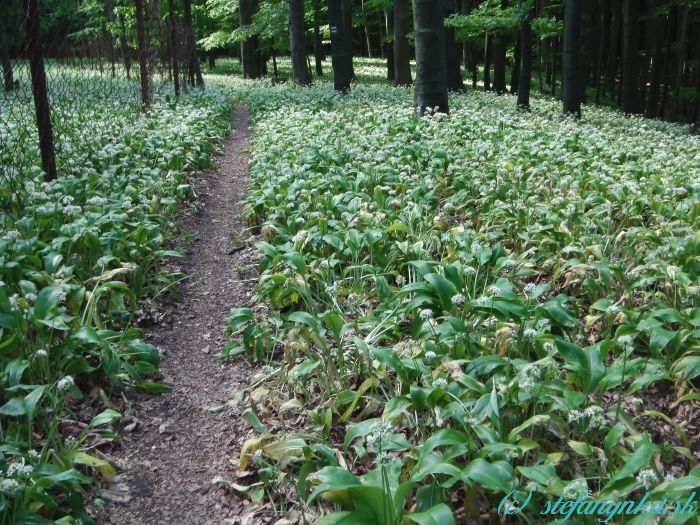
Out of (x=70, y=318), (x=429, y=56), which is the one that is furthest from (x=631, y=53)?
(x=70, y=318)

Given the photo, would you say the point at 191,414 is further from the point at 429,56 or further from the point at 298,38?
the point at 298,38

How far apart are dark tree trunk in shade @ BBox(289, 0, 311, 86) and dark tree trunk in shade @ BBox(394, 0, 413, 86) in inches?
120

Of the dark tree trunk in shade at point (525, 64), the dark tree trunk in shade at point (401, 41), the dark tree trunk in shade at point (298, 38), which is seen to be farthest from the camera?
the dark tree trunk in shade at point (298, 38)

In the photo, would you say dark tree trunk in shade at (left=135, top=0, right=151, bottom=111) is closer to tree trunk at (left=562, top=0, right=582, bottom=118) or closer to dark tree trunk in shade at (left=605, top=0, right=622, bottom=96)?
tree trunk at (left=562, top=0, right=582, bottom=118)

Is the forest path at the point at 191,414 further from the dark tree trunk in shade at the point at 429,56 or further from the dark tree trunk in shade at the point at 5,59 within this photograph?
the dark tree trunk in shade at the point at 429,56

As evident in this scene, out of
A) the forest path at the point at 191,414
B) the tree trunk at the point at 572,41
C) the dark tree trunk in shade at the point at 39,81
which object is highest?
the tree trunk at the point at 572,41

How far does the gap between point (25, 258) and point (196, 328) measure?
123 cm

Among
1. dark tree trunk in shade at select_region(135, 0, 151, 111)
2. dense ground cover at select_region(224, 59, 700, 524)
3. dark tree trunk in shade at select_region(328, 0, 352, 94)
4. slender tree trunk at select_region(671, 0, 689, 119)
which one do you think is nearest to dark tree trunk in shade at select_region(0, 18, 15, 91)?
dense ground cover at select_region(224, 59, 700, 524)

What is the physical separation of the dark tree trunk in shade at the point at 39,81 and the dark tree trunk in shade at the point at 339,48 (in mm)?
11376

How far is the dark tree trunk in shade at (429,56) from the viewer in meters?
10.4

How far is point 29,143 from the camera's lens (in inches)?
308

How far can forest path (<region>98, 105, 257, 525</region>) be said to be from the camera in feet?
9.41

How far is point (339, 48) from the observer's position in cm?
1662

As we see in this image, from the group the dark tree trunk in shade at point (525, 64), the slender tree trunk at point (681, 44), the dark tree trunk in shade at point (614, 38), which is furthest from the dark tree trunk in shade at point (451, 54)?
the dark tree trunk in shade at point (614, 38)
